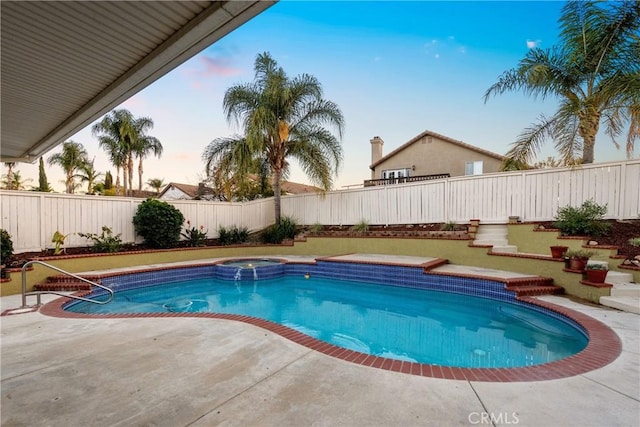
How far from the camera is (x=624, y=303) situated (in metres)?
4.76

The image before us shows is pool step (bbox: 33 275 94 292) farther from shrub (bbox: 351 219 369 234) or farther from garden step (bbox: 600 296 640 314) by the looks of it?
garden step (bbox: 600 296 640 314)

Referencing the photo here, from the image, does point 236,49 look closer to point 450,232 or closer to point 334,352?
point 450,232

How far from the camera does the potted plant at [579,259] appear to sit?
5695 mm

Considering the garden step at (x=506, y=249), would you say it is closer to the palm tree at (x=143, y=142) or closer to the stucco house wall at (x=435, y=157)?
the stucco house wall at (x=435, y=157)

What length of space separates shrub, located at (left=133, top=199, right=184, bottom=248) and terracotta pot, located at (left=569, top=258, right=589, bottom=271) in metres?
11.4

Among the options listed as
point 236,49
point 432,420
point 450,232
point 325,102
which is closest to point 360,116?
point 325,102

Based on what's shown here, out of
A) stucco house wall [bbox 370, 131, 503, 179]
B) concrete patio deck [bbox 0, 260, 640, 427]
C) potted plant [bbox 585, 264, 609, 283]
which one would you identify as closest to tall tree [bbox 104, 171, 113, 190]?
stucco house wall [bbox 370, 131, 503, 179]

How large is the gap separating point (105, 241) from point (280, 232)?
20.5 feet

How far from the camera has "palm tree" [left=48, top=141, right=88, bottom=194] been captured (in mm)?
25359

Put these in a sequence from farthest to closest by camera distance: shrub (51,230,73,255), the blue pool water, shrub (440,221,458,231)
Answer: shrub (440,221,458,231)
shrub (51,230,73,255)
the blue pool water

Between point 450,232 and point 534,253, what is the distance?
2.38 meters

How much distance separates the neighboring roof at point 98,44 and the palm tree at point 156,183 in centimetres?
3508

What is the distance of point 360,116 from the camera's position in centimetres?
1450

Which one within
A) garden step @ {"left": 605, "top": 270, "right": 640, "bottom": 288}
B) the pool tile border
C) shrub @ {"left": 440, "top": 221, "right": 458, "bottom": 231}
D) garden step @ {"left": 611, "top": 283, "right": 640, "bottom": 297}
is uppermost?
shrub @ {"left": 440, "top": 221, "right": 458, "bottom": 231}
